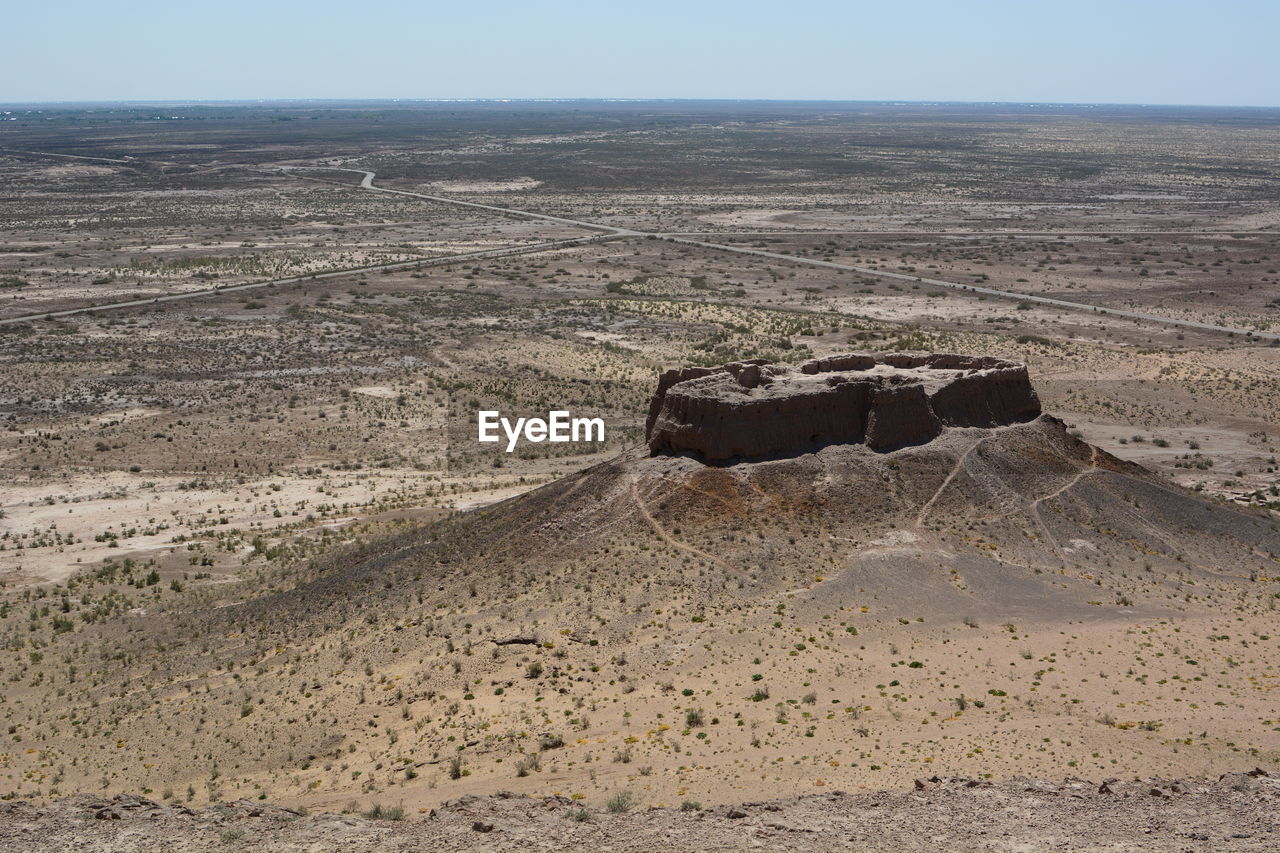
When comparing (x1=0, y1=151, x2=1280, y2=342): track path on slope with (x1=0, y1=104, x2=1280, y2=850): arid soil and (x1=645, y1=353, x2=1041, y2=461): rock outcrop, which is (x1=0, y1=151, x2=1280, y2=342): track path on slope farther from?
(x1=645, y1=353, x2=1041, y2=461): rock outcrop

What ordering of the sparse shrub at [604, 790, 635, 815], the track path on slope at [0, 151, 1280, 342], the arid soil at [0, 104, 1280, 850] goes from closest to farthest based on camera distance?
1. the sparse shrub at [604, 790, 635, 815]
2. the arid soil at [0, 104, 1280, 850]
3. the track path on slope at [0, 151, 1280, 342]

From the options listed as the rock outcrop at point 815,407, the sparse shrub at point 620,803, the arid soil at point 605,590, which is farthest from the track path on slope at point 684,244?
the sparse shrub at point 620,803

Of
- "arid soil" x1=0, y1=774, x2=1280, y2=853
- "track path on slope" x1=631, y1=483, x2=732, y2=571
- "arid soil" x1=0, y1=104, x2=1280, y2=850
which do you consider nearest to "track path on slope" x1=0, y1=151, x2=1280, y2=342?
"arid soil" x1=0, y1=104, x2=1280, y2=850
